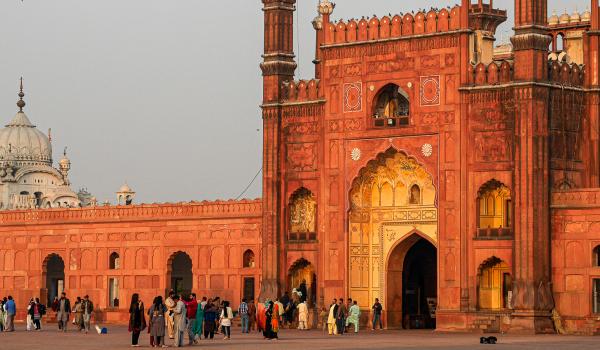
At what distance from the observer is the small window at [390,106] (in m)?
44.3

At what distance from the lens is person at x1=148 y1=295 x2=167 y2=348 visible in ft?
109

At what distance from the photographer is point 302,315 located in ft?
145

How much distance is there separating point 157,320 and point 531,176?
40.8 ft

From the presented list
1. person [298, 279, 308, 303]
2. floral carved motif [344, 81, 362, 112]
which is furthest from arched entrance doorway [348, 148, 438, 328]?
person [298, 279, 308, 303]

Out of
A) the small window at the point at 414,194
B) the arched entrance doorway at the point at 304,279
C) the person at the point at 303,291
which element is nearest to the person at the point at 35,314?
the arched entrance doorway at the point at 304,279

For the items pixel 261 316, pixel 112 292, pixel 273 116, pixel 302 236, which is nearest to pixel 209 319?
pixel 261 316

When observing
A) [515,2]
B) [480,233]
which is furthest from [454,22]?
[480,233]

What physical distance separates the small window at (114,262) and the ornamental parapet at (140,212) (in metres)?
1.29

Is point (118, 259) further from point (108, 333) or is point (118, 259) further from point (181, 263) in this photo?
point (108, 333)

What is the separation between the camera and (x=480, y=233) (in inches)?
1657

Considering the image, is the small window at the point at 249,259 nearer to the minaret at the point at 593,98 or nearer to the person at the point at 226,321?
the person at the point at 226,321

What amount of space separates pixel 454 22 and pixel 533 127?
13.6 feet

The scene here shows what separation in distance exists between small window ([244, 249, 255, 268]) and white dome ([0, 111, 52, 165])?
3779 cm

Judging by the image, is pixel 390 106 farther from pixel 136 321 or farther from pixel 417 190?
pixel 136 321
